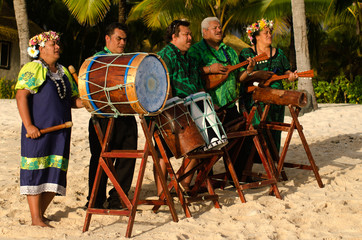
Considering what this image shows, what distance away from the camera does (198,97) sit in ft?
14.6

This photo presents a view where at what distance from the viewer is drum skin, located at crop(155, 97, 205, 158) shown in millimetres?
4266

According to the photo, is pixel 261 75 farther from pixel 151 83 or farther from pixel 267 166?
pixel 151 83

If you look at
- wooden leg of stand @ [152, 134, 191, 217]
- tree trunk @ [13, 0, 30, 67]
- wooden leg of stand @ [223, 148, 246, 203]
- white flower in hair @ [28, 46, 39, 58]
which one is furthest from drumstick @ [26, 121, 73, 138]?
tree trunk @ [13, 0, 30, 67]

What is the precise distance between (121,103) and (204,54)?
163 centimetres

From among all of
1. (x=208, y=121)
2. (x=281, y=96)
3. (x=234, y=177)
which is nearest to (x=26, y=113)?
(x=208, y=121)

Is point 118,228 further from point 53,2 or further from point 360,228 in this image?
point 53,2

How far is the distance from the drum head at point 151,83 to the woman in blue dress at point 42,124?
0.83 metres

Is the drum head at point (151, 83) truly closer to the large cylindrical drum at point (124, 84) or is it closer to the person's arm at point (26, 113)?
the large cylindrical drum at point (124, 84)

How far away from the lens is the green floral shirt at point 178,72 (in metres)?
4.68

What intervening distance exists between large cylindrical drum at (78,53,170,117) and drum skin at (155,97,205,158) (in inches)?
9.6

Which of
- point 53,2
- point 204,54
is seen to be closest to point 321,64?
point 53,2

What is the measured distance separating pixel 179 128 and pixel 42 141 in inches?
44.9

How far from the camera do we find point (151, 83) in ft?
12.9

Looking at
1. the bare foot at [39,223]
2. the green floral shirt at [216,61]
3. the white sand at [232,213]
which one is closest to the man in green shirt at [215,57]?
the green floral shirt at [216,61]
